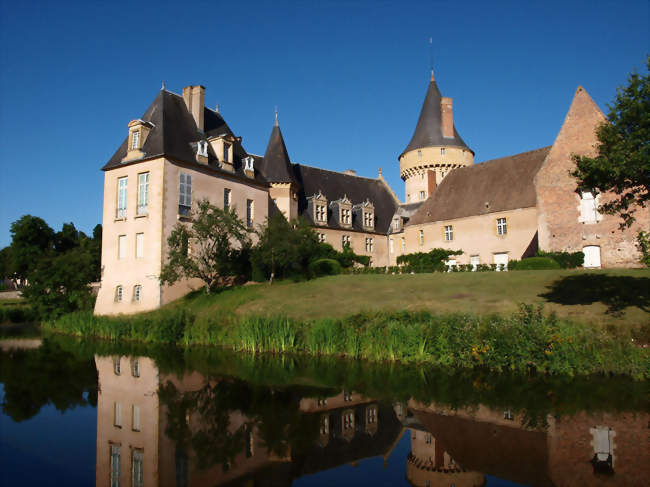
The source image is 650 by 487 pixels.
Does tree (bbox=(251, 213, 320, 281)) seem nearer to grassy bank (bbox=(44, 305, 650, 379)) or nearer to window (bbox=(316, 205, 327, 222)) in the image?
grassy bank (bbox=(44, 305, 650, 379))

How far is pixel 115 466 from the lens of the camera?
647 cm

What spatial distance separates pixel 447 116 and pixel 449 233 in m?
15.6

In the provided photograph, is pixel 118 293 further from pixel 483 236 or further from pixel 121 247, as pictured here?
pixel 483 236

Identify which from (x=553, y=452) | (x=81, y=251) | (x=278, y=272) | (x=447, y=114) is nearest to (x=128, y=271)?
(x=81, y=251)

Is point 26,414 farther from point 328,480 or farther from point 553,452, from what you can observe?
point 553,452

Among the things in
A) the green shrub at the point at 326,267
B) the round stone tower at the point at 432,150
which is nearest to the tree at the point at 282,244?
the green shrub at the point at 326,267

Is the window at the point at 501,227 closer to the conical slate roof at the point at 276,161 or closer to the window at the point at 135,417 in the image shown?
the conical slate roof at the point at 276,161

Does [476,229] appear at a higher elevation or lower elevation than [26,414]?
higher

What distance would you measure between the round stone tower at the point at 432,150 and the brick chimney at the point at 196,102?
20.4 metres

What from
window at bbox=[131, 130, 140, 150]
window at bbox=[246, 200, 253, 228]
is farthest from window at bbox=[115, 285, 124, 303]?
window at bbox=[246, 200, 253, 228]

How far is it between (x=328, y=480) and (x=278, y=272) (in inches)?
855

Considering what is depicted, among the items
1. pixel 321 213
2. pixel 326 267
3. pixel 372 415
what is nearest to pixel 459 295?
pixel 372 415

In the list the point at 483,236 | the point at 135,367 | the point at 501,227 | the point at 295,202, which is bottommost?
the point at 135,367

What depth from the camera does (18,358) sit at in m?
15.4
